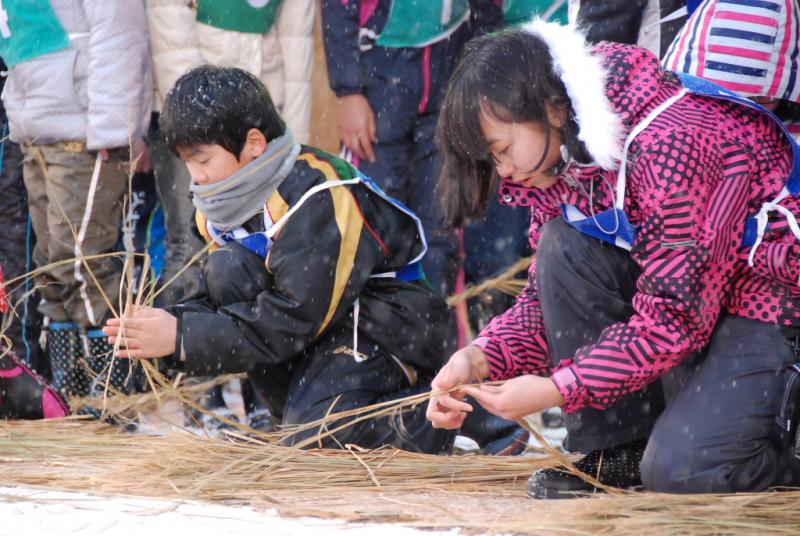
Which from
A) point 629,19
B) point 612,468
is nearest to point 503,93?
point 612,468

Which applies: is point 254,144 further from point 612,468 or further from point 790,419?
point 790,419

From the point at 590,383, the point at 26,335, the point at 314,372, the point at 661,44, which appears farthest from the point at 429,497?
the point at 26,335

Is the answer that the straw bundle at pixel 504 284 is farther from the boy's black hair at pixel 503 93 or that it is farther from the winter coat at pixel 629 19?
the boy's black hair at pixel 503 93

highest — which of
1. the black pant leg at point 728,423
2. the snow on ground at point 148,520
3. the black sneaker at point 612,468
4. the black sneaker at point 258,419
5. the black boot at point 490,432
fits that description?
the black pant leg at point 728,423

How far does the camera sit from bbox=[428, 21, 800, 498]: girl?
7.98 feet

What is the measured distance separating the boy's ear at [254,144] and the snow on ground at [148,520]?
1124 mm

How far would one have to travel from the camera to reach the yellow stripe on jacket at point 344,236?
10.5 feet

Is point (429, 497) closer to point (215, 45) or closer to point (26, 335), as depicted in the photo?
point (215, 45)

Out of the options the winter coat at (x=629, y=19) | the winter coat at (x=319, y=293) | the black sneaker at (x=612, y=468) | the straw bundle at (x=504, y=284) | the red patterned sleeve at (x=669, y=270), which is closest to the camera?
the red patterned sleeve at (x=669, y=270)

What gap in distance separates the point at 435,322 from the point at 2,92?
81.4 inches

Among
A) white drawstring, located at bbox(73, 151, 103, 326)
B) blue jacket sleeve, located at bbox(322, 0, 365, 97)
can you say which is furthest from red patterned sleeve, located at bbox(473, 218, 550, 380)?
white drawstring, located at bbox(73, 151, 103, 326)

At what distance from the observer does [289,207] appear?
327cm

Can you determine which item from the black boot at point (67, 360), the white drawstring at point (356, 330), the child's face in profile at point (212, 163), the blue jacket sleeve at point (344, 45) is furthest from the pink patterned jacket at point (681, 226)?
the black boot at point (67, 360)

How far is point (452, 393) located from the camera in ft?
8.68
